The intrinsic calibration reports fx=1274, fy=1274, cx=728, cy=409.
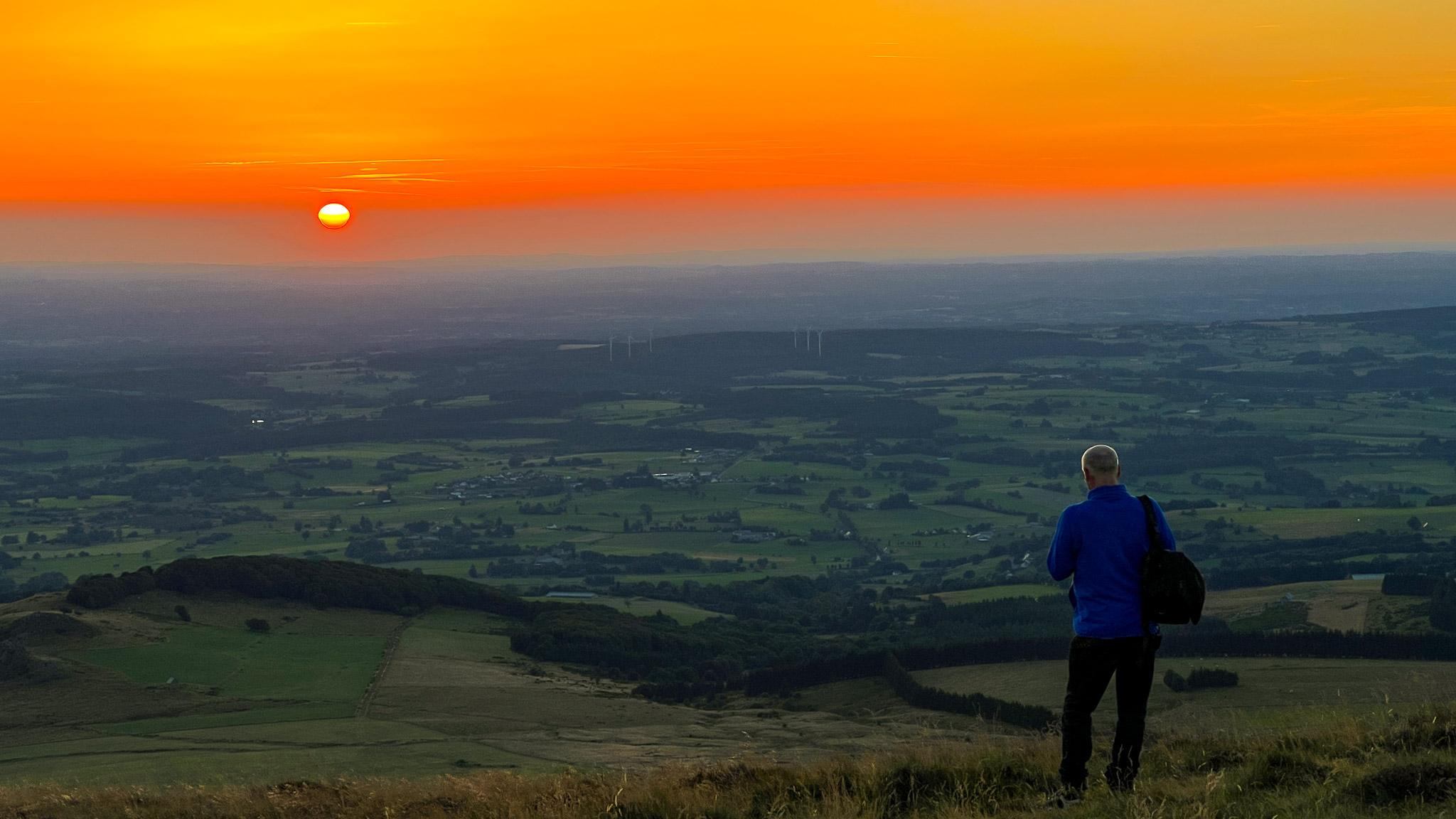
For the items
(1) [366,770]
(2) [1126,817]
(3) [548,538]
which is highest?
(2) [1126,817]

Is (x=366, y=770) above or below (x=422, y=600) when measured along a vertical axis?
above

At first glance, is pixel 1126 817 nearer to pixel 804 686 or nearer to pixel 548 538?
pixel 804 686

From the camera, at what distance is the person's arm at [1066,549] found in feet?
27.3

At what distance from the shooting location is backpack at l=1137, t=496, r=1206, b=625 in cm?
806

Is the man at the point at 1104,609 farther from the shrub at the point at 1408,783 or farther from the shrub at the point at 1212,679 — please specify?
the shrub at the point at 1212,679

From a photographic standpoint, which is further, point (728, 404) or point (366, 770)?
point (728, 404)

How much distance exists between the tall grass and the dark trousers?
19cm

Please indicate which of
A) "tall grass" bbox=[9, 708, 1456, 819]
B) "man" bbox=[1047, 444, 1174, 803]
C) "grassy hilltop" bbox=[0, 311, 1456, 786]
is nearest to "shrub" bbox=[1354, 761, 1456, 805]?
"tall grass" bbox=[9, 708, 1456, 819]

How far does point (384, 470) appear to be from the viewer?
13112 centimetres

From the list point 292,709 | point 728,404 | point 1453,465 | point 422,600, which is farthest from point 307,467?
point 1453,465

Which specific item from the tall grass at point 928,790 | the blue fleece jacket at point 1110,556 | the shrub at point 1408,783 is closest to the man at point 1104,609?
the blue fleece jacket at point 1110,556

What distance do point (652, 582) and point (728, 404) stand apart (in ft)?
330

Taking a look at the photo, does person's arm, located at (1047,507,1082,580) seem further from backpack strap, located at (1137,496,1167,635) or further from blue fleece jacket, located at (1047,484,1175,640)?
backpack strap, located at (1137,496,1167,635)

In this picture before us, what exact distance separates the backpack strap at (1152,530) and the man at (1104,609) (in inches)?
0.9
